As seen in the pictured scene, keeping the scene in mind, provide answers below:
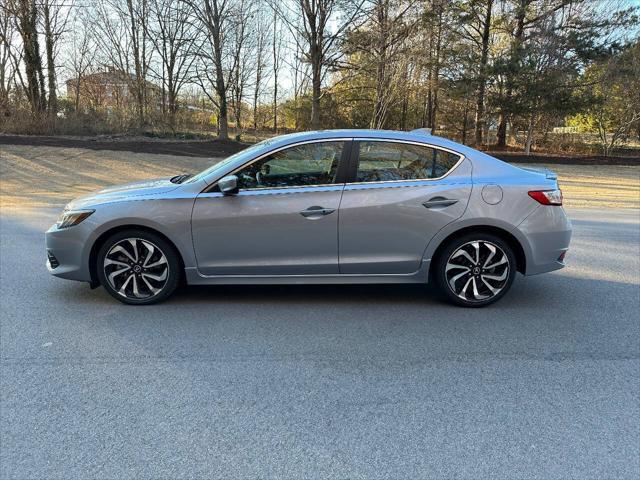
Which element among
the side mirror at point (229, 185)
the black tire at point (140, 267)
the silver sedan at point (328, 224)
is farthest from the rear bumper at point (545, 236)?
the black tire at point (140, 267)

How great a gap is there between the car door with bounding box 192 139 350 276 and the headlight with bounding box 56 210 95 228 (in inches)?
40.2

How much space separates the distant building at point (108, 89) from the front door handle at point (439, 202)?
1033 inches

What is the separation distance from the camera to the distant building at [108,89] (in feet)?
91.9

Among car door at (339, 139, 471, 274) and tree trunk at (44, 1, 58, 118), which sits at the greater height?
tree trunk at (44, 1, 58, 118)

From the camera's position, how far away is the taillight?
15.9 ft

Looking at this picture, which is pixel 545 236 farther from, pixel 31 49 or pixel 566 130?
pixel 566 130

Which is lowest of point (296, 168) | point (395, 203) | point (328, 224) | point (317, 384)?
point (317, 384)

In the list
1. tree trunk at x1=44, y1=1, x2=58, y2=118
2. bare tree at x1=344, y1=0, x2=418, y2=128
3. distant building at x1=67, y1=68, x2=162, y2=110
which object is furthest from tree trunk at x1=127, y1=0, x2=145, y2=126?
bare tree at x1=344, y1=0, x2=418, y2=128

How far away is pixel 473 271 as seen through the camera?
4.90 metres

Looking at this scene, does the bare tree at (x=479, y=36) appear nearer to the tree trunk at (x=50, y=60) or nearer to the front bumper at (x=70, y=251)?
the tree trunk at (x=50, y=60)

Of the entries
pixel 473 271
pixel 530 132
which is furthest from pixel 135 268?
pixel 530 132

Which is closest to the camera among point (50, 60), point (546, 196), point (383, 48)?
point (546, 196)

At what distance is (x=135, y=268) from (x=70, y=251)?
0.61 m

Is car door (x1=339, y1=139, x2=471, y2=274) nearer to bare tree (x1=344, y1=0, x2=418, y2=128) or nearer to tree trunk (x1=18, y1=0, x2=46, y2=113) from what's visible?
bare tree (x1=344, y1=0, x2=418, y2=128)
